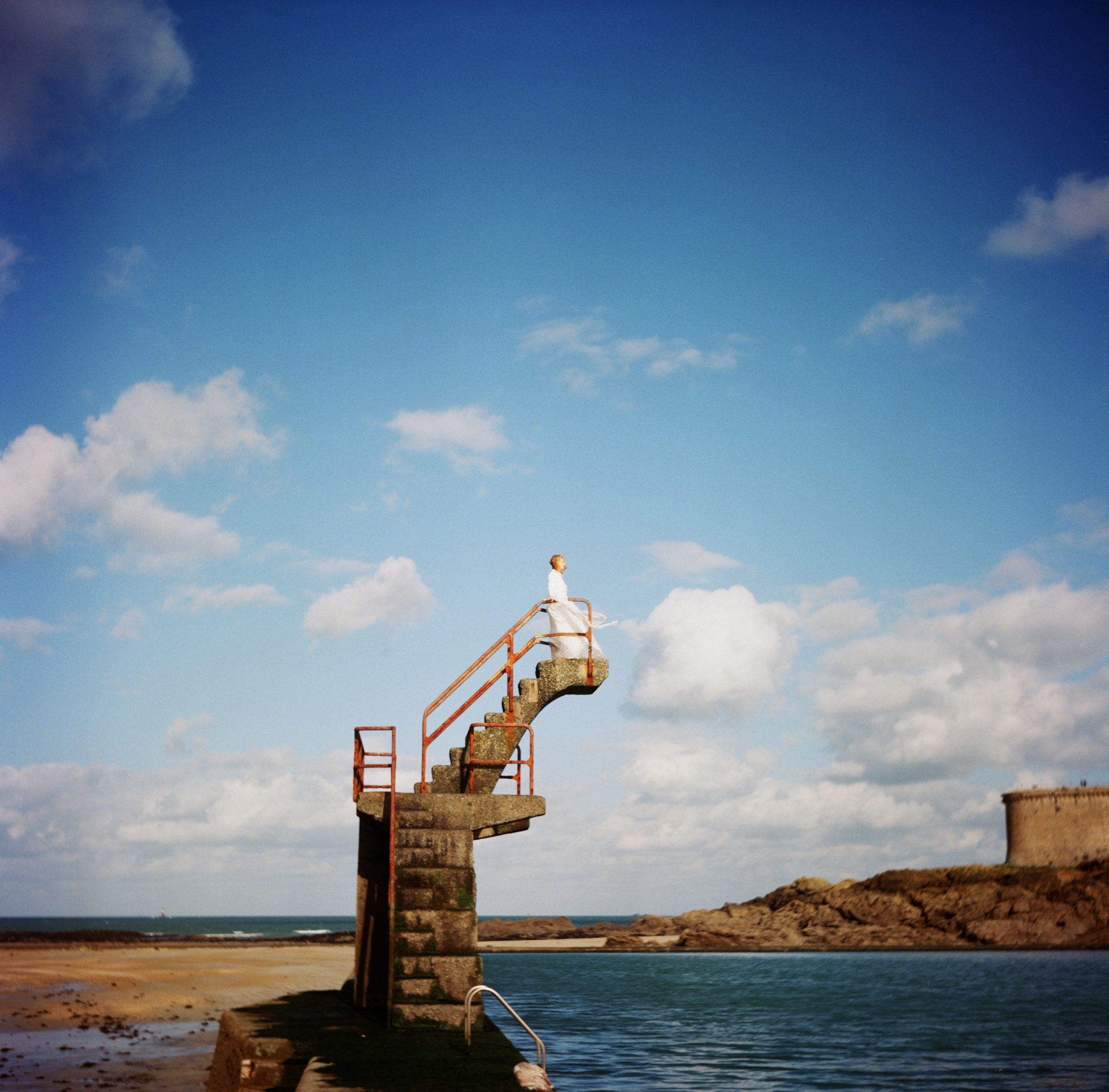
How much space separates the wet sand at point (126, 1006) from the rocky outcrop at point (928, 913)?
3321cm

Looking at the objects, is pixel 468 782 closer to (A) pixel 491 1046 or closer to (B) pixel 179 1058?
(A) pixel 491 1046

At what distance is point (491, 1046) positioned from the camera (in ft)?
43.7

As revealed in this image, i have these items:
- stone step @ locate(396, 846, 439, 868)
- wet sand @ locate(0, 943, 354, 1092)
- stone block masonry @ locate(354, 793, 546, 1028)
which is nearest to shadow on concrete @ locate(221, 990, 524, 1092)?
stone block masonry @ locate(354, 793, 546, 1028)

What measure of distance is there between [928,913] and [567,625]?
6455 centimetres

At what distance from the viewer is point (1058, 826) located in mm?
67375

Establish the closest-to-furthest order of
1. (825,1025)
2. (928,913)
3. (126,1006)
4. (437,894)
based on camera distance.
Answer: (437,894), (126,1006), (825,1025), (928,913)

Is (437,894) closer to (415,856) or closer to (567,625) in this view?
(415,856)

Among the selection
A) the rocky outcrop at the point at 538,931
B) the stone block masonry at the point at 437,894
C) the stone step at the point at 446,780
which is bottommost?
the rocky outcrop at the point at 538,931

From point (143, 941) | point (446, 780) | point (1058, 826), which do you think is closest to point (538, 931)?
point (143, 941)

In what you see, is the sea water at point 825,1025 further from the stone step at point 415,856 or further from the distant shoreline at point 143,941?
the distant shoreline at point 143,941

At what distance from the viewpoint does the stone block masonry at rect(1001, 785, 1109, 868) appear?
6638 centimetres

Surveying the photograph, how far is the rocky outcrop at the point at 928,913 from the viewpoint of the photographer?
65.0 meters

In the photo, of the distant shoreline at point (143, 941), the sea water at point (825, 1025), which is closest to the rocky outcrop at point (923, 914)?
the sea water at point (825, 1025)

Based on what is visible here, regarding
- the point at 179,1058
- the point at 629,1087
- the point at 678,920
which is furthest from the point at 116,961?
the point at 678,920
